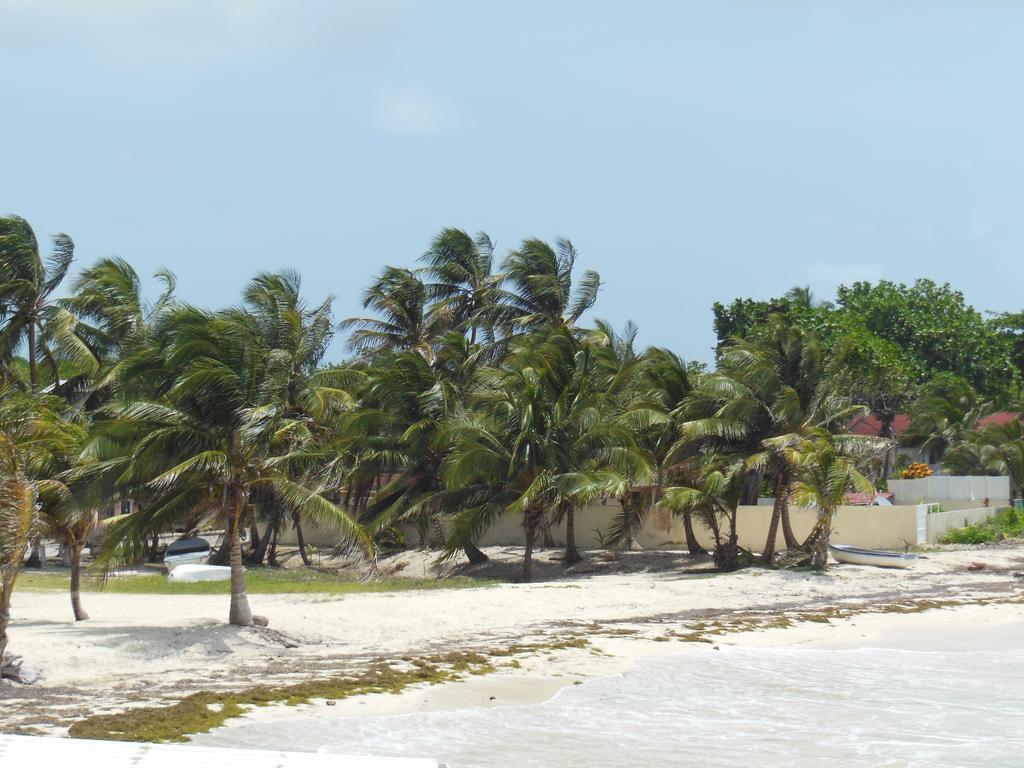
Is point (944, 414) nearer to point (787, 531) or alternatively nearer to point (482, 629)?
point (787, 531)

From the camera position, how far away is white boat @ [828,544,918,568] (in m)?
26.6

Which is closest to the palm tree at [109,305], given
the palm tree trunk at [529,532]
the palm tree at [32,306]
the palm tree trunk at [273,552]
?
the palm tree at [32,306]

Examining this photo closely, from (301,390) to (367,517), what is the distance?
8.92 meters

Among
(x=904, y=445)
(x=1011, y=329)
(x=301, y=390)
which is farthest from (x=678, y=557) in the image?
(x=1011, y=329)

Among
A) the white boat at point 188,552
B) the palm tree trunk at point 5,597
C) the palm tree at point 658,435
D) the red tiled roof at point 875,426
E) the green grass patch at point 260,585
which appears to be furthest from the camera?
the red tiled roof at point 875,426

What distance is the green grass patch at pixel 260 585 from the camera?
24.4m

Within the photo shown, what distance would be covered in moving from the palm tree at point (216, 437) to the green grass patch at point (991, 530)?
69.0 feet

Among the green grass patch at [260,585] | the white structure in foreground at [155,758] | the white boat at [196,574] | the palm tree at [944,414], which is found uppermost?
the palm tree at [944,414]

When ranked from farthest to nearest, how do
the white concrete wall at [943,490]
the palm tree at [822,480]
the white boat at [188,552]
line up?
the white concrete wall at [943,490], the white boat at [188,552], the palm tree at [822,480]

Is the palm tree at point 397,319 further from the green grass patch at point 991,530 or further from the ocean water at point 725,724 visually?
the ocean water at point 725,724

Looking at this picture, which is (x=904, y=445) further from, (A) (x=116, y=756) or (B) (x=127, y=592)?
(A) (x=116, y=756)

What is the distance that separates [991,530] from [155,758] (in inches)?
1193

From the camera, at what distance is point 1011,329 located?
67062 millimetres

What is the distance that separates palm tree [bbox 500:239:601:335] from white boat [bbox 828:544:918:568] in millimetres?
15348
